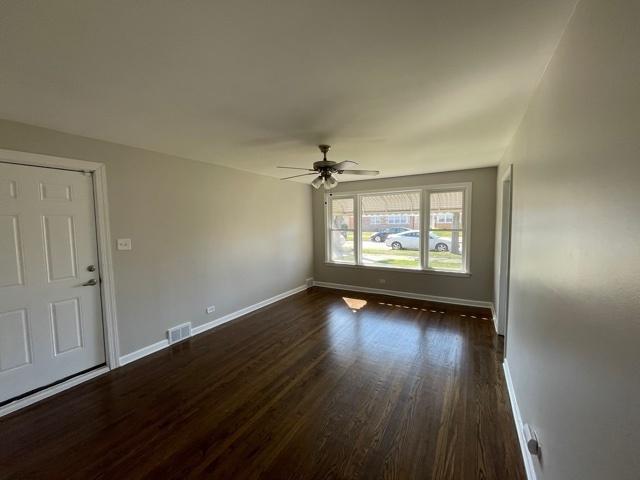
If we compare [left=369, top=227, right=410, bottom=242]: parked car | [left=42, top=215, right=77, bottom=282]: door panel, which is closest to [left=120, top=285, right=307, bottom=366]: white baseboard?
[left=42, top=215, right=77, bottom=282]: door panel

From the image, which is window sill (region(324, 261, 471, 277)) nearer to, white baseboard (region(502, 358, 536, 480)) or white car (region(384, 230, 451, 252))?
white car (region(384, 230, 451, 252))

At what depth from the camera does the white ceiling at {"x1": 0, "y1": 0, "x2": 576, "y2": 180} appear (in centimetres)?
118

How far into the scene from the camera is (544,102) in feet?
5.39

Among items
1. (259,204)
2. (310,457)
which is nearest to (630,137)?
(310,457)

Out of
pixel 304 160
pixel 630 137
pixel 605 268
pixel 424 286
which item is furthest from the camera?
pixel 424 286

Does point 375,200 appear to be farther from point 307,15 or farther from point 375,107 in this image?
point 307,15

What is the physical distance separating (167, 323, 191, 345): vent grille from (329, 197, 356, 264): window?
3.45 meters

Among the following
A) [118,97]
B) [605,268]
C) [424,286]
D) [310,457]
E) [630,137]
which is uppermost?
[118,97]

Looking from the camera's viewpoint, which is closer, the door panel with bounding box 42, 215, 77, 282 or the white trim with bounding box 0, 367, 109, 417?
the white trim with bounding box 0, 367, 109, 417

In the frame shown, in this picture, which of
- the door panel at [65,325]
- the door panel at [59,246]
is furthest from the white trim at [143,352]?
the door panel at [59,246]

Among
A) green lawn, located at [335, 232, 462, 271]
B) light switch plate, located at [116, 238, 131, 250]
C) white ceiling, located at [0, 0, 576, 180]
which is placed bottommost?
green lawn, located at [335, 232, 462, 271]

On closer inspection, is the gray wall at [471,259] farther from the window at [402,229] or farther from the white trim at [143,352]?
the white trim at [143,352]

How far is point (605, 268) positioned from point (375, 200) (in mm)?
4939

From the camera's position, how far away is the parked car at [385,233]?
541 cm
